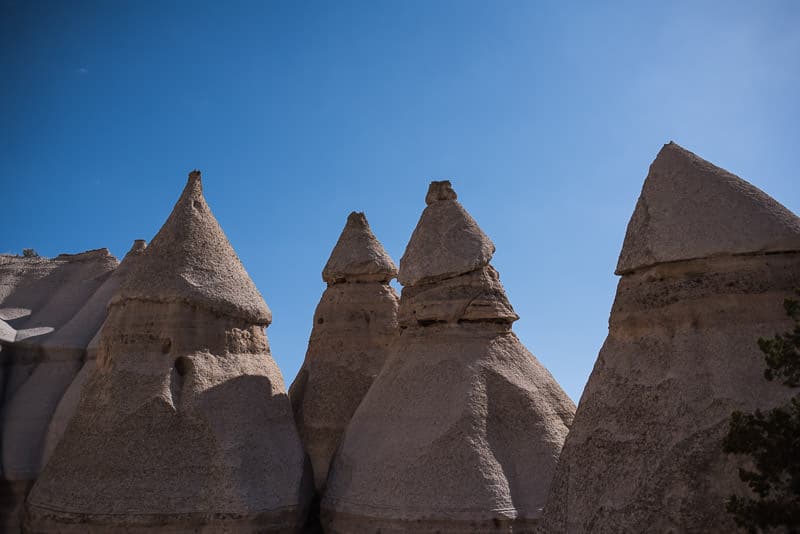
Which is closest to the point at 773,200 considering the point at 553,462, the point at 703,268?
the point at 703,268

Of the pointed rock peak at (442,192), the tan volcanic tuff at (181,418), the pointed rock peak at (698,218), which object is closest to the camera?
the pointed rock peak at (698,218)

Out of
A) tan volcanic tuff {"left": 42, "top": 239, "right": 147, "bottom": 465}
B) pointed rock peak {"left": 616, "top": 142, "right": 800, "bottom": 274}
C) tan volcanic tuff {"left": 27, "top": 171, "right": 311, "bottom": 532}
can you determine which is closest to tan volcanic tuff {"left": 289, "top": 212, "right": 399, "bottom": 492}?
tan volcanic tuff {"left": 27, "top": 171, "right": 311, "bottom": 532}

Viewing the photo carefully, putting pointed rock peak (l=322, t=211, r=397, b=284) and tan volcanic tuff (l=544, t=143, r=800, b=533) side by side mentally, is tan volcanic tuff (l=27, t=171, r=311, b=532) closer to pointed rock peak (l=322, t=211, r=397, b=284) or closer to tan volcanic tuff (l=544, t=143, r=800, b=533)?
pointed rock peak (l=322, t=211, r=397, b=284)

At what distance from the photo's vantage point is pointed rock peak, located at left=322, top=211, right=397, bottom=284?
52.5 feet

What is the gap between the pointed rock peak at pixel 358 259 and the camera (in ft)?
52.5

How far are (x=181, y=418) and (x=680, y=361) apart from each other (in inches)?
290

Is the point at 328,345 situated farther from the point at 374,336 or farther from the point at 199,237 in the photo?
the point at 199,237

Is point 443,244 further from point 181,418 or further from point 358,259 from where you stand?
point 181,418

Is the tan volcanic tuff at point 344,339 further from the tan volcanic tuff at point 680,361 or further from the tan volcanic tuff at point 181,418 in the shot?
the tan volcanic tuff at point 680,361

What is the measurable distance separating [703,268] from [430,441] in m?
5.32

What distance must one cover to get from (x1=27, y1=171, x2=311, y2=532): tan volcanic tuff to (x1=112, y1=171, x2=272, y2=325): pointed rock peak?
2 centimetres

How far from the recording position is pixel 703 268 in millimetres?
7004

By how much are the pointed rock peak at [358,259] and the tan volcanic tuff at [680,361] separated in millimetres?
8844

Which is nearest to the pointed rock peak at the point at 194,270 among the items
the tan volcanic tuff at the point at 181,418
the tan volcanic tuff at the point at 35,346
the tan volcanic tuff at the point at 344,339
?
the tan volcanic tuff at the point at 181,418
